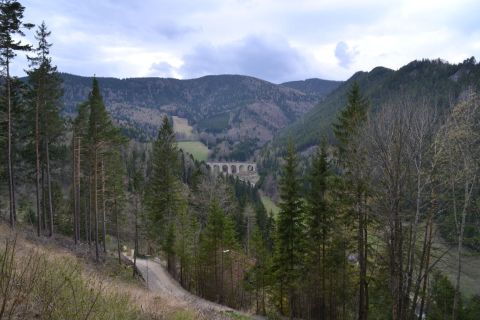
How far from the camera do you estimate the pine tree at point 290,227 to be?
25.3 metres

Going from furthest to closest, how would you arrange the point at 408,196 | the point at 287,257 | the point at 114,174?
the point at 114,174
the point at 287,257
the point at 408,196

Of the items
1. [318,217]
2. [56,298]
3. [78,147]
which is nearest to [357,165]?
[318,217]

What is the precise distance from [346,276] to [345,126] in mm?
10678

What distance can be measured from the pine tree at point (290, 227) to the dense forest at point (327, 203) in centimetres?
7

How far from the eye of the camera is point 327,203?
24.5 metres

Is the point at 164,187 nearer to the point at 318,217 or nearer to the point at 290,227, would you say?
the point at 290,227

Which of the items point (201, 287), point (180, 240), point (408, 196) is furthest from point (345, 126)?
point (201, 287)

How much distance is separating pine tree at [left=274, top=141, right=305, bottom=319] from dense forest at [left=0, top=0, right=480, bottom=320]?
0.07 meters

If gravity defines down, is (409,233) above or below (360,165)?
below

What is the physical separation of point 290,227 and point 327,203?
9.93 ft

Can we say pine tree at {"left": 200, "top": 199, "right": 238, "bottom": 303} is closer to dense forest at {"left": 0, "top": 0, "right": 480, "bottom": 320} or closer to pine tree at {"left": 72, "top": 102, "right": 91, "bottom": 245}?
dense forest at {"left": 0, "top": 0, "right": 480, "bottom": 320}

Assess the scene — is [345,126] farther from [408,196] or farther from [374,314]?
[374,314]

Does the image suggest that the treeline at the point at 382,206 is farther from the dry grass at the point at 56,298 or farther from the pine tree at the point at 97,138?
the pine tree at the point at 97,138

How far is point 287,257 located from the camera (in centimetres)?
2545
